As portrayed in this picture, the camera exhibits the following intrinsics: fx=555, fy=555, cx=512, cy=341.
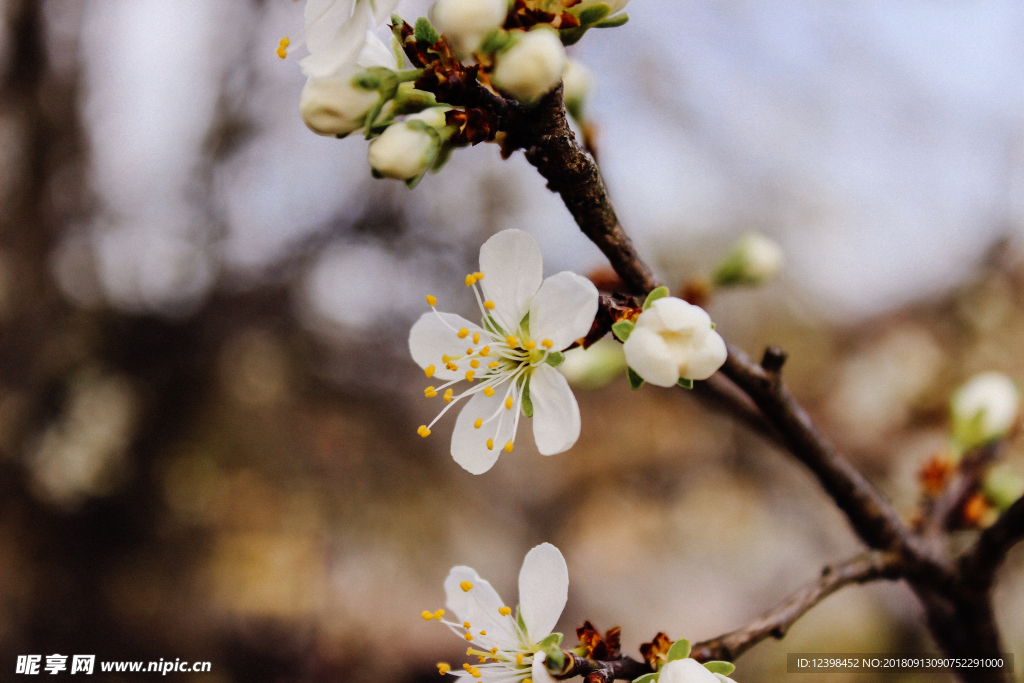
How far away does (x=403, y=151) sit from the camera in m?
0.38

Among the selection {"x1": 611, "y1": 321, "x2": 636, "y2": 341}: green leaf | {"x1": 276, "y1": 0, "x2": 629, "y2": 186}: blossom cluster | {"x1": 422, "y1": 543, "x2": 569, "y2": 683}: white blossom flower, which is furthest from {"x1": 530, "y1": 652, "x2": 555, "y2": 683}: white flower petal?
{"x1": 276, "y1": 0, "x2": 629, "y2": 186}: blossom cluster

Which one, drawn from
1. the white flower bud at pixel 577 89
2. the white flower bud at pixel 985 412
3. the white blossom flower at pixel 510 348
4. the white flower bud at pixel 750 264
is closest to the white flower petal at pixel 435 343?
the white blossom flower at pixel 510 348

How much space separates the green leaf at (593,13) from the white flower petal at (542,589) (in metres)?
0.41

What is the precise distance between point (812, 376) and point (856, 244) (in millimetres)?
456

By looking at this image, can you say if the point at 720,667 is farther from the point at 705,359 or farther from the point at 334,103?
the point at 334,103

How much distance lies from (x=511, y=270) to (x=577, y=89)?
433 millimetres

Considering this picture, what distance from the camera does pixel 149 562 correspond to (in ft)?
5.46

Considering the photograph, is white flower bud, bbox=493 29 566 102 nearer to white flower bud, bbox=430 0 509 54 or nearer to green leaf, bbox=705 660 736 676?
white flower bud, bbox=430 0 509 54

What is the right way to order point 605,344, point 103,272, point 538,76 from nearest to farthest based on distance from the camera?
point 538,76, point 605,344, point 103,272

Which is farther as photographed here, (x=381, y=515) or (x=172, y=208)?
(x=172, y=208)

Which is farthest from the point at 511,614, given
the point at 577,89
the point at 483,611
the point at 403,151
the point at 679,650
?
the point at 577,89

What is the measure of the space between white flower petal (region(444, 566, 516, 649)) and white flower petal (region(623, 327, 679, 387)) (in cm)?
29

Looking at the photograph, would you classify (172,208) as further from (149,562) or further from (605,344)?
(605,344)

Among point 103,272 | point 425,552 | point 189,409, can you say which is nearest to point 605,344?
point 425,552
